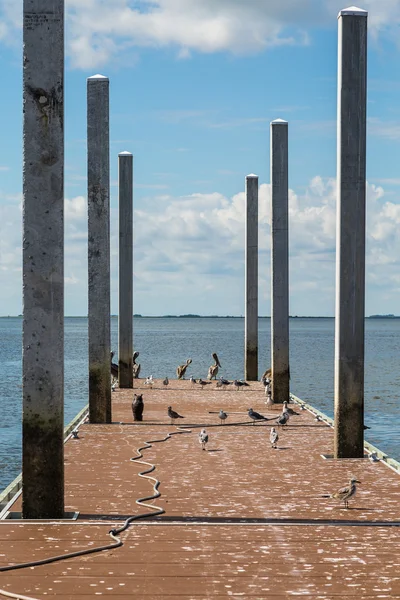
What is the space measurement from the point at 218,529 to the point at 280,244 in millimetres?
14068

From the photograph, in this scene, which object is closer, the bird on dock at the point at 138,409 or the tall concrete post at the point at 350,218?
the tall concrete post at the point at 350,218

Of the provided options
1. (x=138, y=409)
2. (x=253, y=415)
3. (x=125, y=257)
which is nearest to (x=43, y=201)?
(x=138, y=409)

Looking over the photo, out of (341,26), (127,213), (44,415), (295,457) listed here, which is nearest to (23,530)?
(44,415)

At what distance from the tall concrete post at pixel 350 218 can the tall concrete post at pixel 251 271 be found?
16039 millimetres

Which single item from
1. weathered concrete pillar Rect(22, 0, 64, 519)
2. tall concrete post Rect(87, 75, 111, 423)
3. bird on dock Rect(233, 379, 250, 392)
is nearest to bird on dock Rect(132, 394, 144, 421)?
tall concrete post Rect(87, 75, 111, 423)

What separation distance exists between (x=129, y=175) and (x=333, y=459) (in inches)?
553

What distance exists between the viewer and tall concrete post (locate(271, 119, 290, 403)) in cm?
2300

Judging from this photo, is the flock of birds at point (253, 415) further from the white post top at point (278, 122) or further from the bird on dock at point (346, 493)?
the white post top at point (278, 122)

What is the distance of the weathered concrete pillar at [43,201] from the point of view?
404 inches

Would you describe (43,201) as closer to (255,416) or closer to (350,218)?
(350,218)

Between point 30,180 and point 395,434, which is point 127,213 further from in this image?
point 30,180

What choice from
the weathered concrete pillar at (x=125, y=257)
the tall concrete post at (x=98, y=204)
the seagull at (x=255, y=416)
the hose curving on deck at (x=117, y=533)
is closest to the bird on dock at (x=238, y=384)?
the weathered concrete pillar at (x=125, y=257)

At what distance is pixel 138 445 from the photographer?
16.5 meters

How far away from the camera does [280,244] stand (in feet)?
76.8
